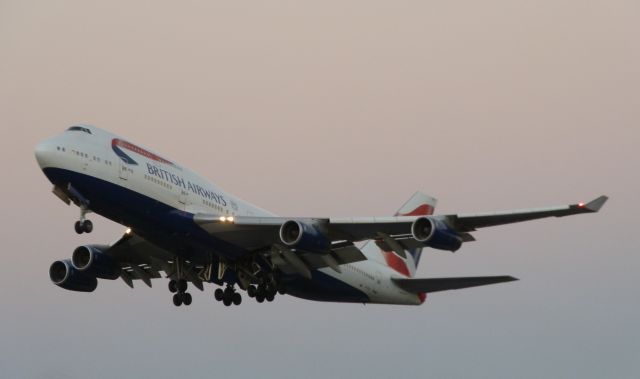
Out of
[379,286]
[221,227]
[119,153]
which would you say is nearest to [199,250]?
[221,227]

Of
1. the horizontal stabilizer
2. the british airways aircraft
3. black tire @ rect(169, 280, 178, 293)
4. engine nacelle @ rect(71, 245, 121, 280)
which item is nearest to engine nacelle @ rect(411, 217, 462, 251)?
the british airways aircraft

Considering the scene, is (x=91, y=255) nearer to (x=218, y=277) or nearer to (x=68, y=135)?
(x=218, y=277)

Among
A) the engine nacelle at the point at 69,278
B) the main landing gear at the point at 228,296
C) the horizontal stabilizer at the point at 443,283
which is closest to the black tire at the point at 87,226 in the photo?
the main landing gear at the point at 228,296

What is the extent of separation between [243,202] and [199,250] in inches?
137

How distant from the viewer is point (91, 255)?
2090 inches

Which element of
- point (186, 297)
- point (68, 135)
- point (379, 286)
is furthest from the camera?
point (379, 286)

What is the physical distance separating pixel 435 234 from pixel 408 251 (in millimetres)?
17227

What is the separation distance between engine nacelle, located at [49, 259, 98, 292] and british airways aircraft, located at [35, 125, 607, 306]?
5cm

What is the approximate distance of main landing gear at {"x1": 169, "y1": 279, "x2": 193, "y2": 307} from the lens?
170 feet

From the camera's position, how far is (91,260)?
5303 centimetres

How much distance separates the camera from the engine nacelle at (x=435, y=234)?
43.3 m

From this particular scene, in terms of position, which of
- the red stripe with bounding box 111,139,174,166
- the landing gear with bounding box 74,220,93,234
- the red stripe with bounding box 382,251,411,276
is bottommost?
the landing gear with bounding box 74,220,93,234

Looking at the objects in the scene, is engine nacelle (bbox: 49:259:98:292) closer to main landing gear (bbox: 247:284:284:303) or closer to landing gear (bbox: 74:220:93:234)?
main landing gear (bbox: 247:284:284:303)

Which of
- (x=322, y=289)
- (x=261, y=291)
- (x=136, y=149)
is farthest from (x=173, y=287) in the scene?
(x=136, y=149)
